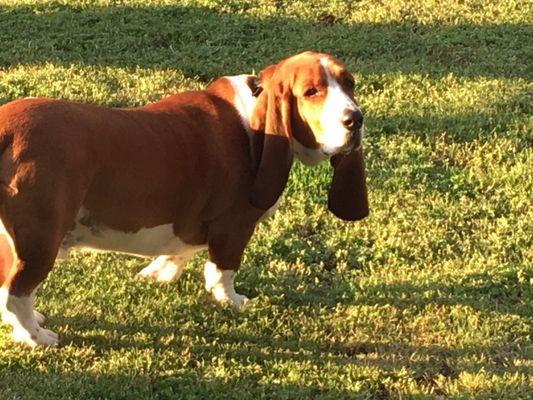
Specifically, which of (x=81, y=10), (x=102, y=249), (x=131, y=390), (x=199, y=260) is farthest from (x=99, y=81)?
(x=131, y=390)

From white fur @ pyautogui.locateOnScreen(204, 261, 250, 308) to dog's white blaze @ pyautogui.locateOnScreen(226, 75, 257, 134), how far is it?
82 centimetres

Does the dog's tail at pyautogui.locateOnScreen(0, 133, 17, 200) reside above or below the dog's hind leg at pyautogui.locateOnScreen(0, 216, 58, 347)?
above

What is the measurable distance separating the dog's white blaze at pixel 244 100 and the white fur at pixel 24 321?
1443 mm

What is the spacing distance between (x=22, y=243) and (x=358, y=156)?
1.80 m

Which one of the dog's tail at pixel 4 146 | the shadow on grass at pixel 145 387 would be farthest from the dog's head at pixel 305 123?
the dog's tail at pixel 4 146

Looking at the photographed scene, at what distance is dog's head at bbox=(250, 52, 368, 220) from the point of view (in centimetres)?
395

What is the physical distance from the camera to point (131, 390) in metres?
3.87

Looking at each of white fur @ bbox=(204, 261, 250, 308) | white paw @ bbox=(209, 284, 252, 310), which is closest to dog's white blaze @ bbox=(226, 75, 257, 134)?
white fur @ bbox=(204, 261, 250, 308)

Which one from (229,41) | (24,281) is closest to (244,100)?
(24,281)

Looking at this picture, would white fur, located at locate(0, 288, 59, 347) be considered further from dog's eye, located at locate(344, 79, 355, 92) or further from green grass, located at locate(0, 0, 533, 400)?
dog's eye, located at locate(344, 79, 355, 92)

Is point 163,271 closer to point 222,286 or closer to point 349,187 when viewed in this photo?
point 222,286

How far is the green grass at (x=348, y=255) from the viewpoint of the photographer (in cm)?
405

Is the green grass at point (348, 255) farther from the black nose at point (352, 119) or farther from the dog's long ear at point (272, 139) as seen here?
the black nose at point (352, 119)

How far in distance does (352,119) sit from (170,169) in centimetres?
93
